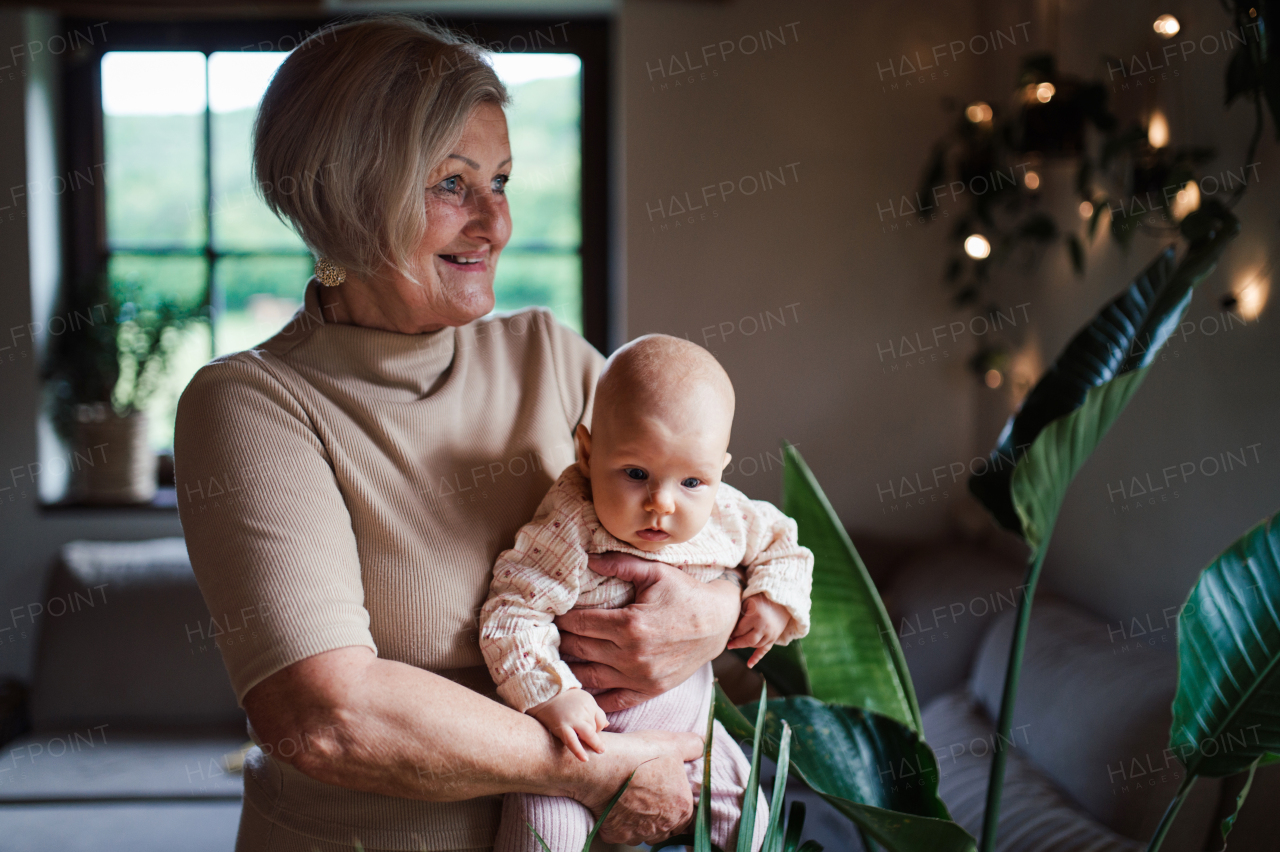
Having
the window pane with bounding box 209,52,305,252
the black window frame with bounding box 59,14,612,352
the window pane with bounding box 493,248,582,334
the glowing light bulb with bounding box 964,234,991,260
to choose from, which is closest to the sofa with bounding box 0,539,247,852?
the black window frame with bounding box 59,14,612,352

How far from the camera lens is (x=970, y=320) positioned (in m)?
3.14

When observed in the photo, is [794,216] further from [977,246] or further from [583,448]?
[583,448]

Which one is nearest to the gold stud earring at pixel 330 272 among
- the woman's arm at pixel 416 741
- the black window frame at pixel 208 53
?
the woman's arm at pixel 416 741

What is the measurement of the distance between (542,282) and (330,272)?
2279 millimetres

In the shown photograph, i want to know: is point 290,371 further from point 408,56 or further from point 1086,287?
point 1086,287

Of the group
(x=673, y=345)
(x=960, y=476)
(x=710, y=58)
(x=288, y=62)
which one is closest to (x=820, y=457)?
(x=960, y=476)

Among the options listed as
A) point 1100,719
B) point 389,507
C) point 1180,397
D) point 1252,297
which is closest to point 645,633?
point 389,507

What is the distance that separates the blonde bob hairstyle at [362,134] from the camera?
3.34 feet

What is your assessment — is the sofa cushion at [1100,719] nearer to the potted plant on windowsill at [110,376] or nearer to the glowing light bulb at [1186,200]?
the glowing light bulb at [1186,200]

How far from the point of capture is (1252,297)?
5.65ft

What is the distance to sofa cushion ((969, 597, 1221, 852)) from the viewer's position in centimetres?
162

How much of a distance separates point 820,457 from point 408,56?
7.85ft

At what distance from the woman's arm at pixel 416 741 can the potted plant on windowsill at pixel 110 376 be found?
2545mm

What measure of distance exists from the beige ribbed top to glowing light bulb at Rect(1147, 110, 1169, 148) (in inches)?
63.9
